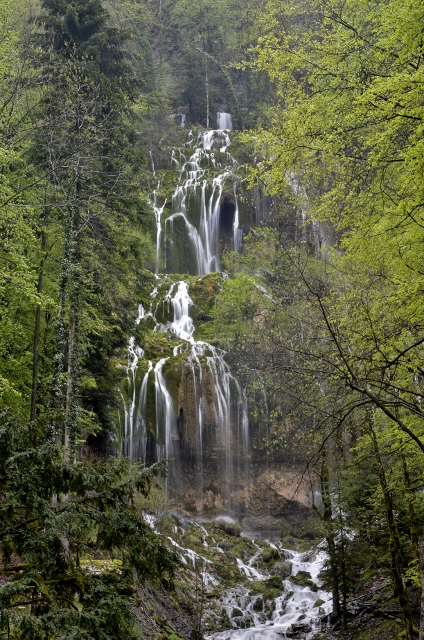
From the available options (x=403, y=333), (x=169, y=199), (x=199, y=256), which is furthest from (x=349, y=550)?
(x=169, y=199)

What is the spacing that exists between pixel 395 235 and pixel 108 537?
4778mm

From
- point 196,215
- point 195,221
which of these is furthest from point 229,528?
point 196,215

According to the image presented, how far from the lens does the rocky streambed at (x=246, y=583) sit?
50.7 ft

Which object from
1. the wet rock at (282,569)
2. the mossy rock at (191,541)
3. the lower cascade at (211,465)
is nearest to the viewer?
the lower cascade at (211,465)

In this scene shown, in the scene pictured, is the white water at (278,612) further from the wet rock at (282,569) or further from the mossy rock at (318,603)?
the wet rock at (282,569)

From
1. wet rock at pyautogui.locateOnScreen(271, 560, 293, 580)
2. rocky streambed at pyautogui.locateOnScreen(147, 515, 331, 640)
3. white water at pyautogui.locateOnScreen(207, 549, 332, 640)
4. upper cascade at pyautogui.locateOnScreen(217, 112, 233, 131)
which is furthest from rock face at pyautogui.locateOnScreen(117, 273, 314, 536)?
upper cascade at pyautogui.locateOnScreen(217, 112, 233, 131)

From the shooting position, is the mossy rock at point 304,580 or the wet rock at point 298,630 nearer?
the wet rock at point 298,630

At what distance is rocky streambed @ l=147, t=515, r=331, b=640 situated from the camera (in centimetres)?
1547

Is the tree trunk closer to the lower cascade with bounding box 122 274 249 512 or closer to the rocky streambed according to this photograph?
the rocky streambed

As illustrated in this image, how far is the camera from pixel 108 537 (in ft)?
15.2

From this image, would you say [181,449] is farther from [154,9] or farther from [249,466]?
[154,9]

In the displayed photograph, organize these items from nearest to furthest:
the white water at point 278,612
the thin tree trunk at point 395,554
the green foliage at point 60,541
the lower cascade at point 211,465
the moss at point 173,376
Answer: the green foliage at point 60,541 → the thin tree trunk at point 395,554 → the white water at point 278,612 → the lower cascade at point 211,465 → the moss at point 173,376

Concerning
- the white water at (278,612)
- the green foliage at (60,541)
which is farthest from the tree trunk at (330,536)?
the green foliage at (60,541)

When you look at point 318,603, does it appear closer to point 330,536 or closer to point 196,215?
point 330,536
